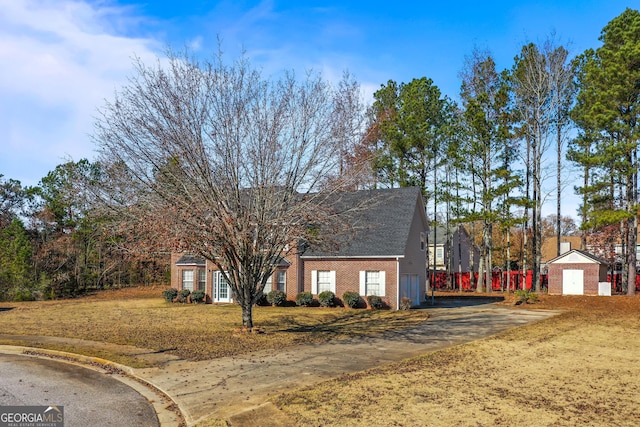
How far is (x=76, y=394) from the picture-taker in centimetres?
1035

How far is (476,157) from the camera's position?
4228cm

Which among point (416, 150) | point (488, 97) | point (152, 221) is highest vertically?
point (488, 97)

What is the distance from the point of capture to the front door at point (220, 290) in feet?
107

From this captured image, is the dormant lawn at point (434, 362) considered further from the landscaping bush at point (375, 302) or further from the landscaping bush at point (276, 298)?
the landscaping bush at point (276, 298)

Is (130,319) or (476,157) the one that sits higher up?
(476,157)

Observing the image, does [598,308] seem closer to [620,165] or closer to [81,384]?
[620,165]

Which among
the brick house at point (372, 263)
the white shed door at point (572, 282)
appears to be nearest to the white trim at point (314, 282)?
the brick house at point (372, 263)

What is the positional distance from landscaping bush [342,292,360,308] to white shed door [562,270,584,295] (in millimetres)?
17674

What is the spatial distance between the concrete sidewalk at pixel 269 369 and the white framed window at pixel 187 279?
18.9 m

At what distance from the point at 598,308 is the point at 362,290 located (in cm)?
1331

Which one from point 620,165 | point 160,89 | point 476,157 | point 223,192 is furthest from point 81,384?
point 476,157

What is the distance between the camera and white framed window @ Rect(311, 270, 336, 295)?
30312 millimetres

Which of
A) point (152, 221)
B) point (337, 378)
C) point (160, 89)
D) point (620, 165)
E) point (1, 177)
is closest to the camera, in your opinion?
point (337, 378)

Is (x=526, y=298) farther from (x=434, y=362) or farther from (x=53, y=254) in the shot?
(x=53, y=254)
